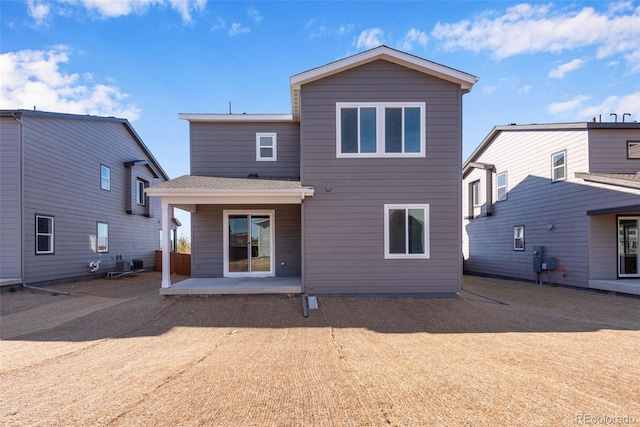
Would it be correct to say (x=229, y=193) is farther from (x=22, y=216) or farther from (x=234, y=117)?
(x=22, y=216)

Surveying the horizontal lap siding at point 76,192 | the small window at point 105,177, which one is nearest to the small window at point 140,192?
the horizontal lap siding at point 76,192

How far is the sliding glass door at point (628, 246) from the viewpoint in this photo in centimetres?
1183

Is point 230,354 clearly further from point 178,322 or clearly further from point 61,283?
point 61,283

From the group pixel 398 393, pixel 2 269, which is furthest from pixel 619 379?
pixel 2 269

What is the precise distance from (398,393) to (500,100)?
13.9m

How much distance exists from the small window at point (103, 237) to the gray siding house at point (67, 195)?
4 centimetres

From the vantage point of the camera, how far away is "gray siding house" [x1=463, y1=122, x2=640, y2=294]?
11336 mm

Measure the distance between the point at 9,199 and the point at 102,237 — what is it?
4.62 m

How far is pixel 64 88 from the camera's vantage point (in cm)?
1574

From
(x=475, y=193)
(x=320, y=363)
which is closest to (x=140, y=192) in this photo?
(x=320, y=363)

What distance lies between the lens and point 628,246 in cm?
1196

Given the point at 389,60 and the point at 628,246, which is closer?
the point at 389,60
